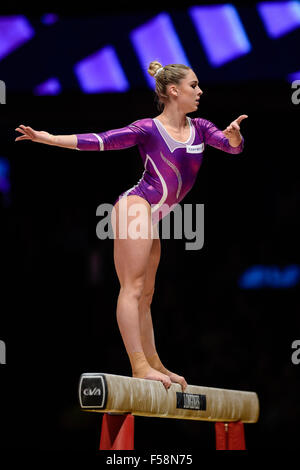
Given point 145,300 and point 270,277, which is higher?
point 270,277

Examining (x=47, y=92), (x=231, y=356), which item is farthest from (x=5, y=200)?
(x=231, y=356)

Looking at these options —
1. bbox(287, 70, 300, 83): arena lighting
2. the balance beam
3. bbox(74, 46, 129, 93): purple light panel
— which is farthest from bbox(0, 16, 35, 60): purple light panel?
the balance beam

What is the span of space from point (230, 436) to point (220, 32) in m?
3.63

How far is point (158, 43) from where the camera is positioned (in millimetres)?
6617

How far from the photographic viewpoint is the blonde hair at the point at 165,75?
4.07 meters

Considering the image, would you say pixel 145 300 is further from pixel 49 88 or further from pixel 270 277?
pixel 270 277

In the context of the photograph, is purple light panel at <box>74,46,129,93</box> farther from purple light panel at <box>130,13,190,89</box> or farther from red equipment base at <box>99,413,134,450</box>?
red equipment base at <box>99,413,134,450</box>

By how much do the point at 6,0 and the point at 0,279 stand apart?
9.70ft

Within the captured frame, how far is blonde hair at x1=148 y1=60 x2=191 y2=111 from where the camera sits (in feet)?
13.4

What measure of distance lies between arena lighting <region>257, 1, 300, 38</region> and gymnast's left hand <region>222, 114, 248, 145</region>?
2.80 meters

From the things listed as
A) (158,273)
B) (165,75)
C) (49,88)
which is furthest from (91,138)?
(158,273)

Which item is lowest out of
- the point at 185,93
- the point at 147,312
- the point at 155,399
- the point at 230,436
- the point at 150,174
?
the point at 230,436
